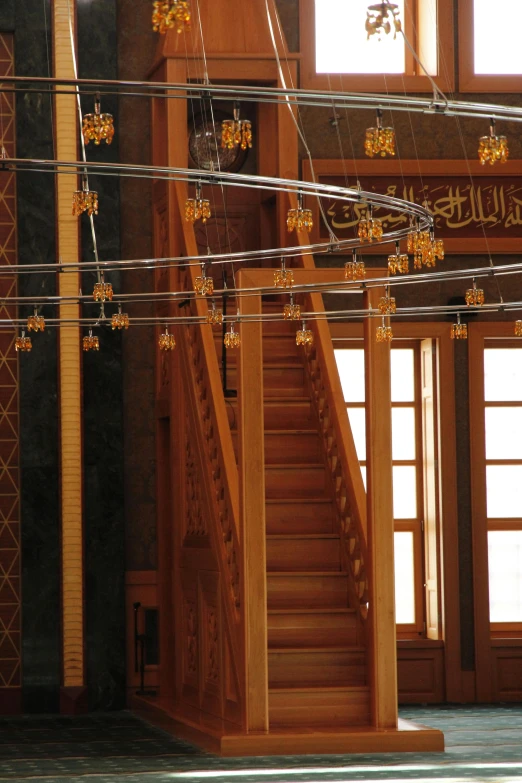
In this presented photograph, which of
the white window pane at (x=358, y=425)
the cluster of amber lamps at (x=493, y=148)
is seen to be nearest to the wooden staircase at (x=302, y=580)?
the white window pane at (x=358, y=425)

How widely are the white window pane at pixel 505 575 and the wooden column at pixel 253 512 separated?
3.02 meters

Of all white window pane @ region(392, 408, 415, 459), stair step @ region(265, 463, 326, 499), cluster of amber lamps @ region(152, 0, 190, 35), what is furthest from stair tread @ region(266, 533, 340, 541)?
cluster of amber lamps @ region(152, 0, 190, 35)

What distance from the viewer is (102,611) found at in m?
9.41

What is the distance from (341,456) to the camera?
8.02 metres

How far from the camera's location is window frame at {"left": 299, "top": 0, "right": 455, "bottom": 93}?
32.0 ft

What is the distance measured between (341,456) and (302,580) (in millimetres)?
726

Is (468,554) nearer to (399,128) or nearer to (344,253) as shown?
(344,253)

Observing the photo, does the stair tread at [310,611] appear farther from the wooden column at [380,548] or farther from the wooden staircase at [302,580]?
the wooden column at [380,548]

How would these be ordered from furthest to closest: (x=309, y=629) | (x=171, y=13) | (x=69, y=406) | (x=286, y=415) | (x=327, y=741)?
(x=69, y=406) < (x=286, y=415) < (x=309, y=629) < (x=327, y=741) < (x=171, y=13)

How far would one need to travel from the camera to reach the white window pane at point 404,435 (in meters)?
9.88

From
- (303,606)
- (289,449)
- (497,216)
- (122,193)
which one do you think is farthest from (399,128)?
(303,606)

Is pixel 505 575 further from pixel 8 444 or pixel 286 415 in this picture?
pixel 8 444

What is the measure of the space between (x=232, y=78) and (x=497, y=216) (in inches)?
80.7

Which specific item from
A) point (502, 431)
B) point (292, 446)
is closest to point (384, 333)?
point (292, 446)
